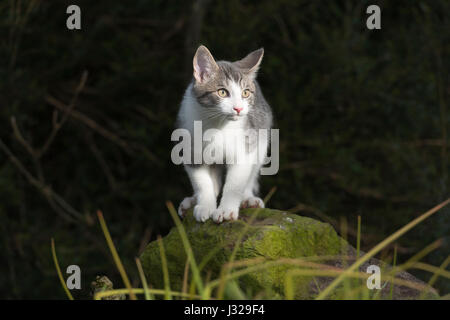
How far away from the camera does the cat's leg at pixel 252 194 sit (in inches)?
137

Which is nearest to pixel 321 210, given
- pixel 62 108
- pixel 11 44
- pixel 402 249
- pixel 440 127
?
pixel 402 249

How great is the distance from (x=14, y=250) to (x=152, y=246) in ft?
8.42

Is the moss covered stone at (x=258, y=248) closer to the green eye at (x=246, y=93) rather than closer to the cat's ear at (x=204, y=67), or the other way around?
the green eye at (x=246, y=93)

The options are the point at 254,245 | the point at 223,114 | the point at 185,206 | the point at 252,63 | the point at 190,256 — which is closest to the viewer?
the point at 190,256

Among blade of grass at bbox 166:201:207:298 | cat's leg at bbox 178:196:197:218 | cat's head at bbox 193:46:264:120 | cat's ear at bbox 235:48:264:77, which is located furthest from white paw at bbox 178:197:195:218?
blade of grass at bbox 166:201:207:298

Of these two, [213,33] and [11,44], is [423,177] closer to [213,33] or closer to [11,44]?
[213,33]

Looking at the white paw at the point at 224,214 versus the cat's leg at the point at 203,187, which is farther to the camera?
the cat's leg at the point at 203,187

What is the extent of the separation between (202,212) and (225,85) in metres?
0.71

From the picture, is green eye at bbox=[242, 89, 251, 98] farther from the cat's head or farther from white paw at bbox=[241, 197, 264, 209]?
white paw at bbox=[241, 197, 264, 209]

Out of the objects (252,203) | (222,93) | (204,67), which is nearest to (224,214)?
(252,203)

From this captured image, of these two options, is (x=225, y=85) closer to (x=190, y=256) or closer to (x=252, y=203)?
(x=252, y=203)

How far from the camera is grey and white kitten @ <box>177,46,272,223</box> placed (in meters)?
3.09

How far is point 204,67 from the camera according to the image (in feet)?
10.5

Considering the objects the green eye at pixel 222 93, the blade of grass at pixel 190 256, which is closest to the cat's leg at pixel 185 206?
the green eye at pixel 222 93
